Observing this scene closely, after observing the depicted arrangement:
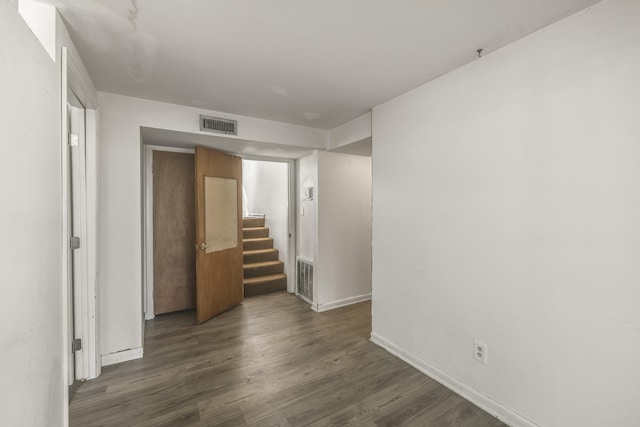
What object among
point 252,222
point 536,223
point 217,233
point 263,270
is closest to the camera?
point 536,223

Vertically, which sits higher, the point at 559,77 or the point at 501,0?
the point at 501,0

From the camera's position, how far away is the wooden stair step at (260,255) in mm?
4578

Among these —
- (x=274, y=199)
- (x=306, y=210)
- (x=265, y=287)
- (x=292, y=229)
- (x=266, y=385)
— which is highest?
(x=274, y=199)

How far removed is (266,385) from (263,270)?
2459mm

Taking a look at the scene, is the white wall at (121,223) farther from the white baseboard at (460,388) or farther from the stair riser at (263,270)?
the white baseboard at (460,388)

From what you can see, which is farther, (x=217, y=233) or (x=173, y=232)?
(x=173, y=232)

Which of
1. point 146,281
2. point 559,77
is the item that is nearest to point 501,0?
point 559,77

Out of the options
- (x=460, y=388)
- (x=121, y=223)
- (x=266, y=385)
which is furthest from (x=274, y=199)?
(x=460, y=388)

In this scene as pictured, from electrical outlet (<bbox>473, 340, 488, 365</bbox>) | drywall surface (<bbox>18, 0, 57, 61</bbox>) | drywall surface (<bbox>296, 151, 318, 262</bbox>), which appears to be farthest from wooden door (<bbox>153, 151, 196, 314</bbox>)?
electrical outlet (<bbox>473, 340, 488, 365</bbox>)

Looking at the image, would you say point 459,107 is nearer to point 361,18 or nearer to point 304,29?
point 361,18

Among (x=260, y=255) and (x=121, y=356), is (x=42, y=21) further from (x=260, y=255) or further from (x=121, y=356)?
(x=260, y=255)

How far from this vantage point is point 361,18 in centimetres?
150

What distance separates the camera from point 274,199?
16.5ft

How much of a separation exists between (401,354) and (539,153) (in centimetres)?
194
